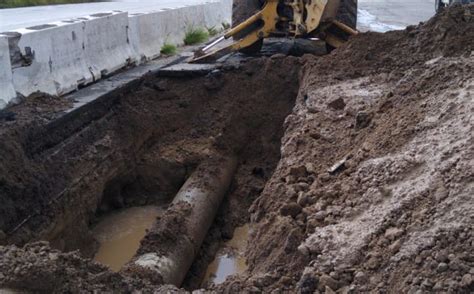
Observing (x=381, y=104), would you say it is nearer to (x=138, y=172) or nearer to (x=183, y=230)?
(x=183, y=230)

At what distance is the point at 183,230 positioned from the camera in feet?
18.9

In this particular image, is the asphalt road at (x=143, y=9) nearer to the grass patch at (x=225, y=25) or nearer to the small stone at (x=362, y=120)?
the grass patch at (x=225, y=25)

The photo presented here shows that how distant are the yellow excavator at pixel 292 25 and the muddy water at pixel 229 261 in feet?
11.7

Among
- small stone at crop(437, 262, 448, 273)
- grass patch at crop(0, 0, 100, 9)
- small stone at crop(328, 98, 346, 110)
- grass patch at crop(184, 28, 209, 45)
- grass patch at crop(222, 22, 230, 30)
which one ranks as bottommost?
grass patch at crop(0, 0, 100, 9)

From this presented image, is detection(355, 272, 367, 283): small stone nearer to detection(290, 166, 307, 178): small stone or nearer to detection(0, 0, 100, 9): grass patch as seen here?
detection(290, 166, 307, 178): small stone

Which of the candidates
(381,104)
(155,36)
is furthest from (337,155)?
(155,36)

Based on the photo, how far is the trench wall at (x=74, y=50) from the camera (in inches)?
253

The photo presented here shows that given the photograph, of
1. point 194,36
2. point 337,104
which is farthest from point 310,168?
point 194,36

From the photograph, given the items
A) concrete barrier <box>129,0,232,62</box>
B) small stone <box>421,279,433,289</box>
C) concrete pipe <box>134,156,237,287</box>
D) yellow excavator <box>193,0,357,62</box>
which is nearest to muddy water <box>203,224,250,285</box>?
concrete pipe <box>134,156,237,287</box>

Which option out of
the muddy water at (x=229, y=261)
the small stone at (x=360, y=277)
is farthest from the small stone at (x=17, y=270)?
A: the muddy water at (x=229, y=261)

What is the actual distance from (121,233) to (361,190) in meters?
3.45

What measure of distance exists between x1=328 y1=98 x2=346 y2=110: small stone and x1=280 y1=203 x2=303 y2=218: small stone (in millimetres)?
2051

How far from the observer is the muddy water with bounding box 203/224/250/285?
5.86 metres

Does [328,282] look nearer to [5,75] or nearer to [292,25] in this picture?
[5,75]
